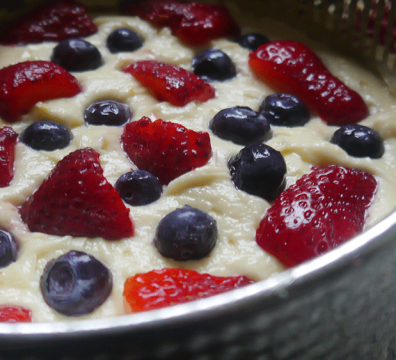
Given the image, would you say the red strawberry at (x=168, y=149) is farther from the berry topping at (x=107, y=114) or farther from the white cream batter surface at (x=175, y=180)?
the berry topping at (x=107, y=114)

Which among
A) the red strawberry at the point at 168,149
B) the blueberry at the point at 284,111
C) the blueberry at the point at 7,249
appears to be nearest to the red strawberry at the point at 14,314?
the blueberry at the point at 7,249

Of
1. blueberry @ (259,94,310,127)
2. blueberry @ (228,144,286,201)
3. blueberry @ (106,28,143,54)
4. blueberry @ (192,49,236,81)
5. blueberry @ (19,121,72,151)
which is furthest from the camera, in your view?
blueberry @ (106,28,143,54)

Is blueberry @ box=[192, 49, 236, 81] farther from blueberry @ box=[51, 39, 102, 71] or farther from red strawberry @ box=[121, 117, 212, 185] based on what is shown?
red strawberry @ box=[121, 117, 212, 185]

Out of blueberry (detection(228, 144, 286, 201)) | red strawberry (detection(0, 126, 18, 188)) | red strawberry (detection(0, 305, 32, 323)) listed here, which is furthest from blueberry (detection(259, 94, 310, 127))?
red strawberry (detection(0, 305, 32, 323))

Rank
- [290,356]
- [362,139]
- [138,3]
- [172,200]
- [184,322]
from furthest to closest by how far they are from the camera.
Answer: [138,3], [362,139], [172,200], [290,356], [184,322]

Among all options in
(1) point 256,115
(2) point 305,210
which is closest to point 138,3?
(1) point 256,115

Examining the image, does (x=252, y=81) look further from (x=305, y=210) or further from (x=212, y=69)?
(x=305, y=210)
